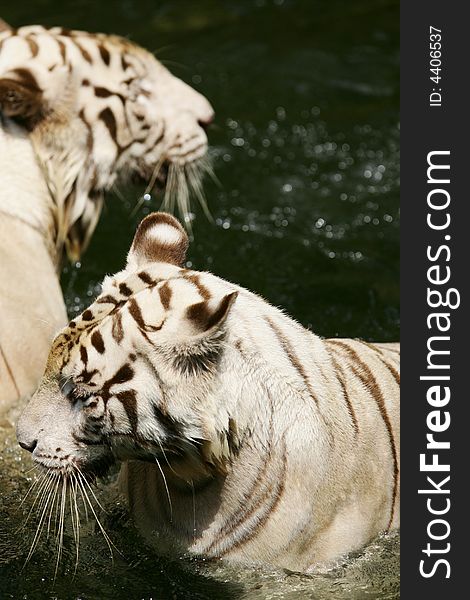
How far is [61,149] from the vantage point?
3490 millimetres

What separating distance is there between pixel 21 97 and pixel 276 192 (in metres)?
2.16

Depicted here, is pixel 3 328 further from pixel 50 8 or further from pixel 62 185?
pixel 50 8

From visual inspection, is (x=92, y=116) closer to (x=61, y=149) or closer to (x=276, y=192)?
(x=61, y=149)

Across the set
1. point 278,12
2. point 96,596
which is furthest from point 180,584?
point 278,12

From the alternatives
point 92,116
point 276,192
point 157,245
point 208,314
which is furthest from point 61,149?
point 276,192

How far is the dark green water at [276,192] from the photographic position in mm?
2969

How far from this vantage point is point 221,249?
15.8 ft

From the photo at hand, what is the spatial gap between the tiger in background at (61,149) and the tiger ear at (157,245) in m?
0.66

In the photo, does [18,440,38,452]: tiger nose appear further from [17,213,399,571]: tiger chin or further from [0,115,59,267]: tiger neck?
[0,115,59,267]: tiger neck

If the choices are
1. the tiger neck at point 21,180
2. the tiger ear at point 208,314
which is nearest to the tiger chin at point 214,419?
Answer: the tiger ear at point 208,314

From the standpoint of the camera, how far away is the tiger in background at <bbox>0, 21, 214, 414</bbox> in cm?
331

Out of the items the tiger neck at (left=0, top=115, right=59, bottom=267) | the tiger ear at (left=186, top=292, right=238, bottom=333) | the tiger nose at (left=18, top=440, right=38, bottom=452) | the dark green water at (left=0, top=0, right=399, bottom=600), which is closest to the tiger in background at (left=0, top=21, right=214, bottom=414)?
the tiger neck at (left=0, top=115, right=59, bottom=267)

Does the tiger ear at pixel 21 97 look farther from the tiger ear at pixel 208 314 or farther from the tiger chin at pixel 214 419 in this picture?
the tiger ear at pixel 208 314

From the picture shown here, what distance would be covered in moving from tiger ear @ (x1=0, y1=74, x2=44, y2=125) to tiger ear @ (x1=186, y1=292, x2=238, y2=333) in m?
1.22
